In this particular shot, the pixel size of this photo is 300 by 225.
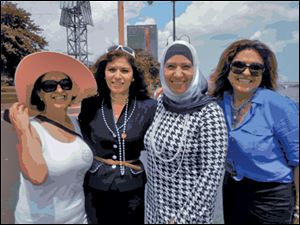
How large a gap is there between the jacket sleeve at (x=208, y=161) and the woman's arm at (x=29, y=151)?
0.94 m

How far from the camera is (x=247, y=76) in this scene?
2.30 metres

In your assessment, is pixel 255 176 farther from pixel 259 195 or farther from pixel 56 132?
pixel 56 132

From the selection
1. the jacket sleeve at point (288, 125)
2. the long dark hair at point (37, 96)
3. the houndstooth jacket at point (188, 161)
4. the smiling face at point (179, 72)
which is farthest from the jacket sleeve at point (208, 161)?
the long dark hair at point (37, 96)

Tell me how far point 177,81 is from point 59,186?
1.00 metres

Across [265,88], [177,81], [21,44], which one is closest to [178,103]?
[177,81]

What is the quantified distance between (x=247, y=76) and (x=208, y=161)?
704 millimetres

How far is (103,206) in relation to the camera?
238 centimetres

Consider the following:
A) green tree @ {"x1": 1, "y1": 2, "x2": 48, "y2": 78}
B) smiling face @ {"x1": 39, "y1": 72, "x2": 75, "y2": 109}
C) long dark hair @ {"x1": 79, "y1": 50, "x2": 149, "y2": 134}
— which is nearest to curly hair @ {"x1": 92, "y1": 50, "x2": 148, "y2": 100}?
long dark hair @ {"x1": 79, "y1": 50, "x2": 149, "y2": 134}

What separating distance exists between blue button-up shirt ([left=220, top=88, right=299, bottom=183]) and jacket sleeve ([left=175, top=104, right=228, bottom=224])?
28 cm

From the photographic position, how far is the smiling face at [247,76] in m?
2.30

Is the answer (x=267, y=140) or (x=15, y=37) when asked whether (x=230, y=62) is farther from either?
(x=15, y=37)

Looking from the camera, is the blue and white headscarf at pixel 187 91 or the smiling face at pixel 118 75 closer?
the blue and white headscarf at pixel 187 91

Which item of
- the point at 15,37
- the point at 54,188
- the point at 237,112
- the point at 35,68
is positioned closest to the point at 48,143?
the point at 54,188

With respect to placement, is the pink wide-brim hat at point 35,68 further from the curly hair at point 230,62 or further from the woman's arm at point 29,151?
the curly hair at point 230,62
